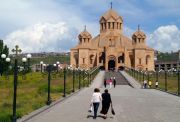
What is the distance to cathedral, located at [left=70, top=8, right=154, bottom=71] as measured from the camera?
9588 centimetres

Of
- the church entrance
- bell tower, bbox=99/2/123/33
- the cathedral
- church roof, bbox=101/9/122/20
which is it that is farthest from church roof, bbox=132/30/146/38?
the church entrance

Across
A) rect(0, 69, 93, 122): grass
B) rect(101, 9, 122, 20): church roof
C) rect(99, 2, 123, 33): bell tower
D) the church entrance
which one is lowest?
rect(0, 69, 93, 122): grass

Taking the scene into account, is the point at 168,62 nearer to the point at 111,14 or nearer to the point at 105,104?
the point at 111,14

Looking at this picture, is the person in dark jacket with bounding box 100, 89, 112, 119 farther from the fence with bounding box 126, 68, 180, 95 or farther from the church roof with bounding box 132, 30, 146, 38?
the church roof with bounding box 132, 30, 146, 38

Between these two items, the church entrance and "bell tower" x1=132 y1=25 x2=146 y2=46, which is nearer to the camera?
the church entrance

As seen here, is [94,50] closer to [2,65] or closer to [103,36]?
[103,36]

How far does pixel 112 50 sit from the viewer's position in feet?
313

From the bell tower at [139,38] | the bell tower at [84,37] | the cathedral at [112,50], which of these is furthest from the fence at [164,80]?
the bell tower at [84,37]

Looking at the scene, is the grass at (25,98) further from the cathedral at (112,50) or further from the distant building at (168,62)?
the distant building at (168,62)

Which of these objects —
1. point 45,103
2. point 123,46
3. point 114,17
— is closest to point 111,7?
point 114,17

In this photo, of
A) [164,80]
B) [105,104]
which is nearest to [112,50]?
[164,80]

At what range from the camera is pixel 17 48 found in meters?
15.9

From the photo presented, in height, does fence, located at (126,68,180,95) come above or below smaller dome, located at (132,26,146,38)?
below

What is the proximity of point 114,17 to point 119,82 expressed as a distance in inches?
1714
